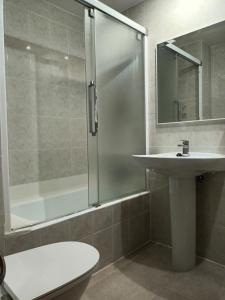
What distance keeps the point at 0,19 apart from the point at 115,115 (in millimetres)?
949

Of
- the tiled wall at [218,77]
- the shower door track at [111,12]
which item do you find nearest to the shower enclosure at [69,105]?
the shower door track at [111,12]

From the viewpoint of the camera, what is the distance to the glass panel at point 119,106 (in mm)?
1713

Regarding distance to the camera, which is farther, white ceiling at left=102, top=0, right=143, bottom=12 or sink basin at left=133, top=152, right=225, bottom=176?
white ceiling at left=102, top=0, right=143, bottom=12

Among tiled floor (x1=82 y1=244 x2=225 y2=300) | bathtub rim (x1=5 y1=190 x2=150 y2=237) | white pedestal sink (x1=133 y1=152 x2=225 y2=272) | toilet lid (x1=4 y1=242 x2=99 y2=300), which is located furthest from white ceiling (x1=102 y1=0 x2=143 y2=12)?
tiled floor (x1=82 y1=244 x2=225 y2=300)

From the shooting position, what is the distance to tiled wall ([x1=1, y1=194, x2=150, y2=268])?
1291mm

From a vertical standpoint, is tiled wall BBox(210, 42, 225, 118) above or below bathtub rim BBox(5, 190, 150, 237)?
above

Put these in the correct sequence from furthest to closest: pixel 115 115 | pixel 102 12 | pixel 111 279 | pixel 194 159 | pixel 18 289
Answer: pixel 115 115, pixel 102 12, pixel 111 279, pixel 194 159, pixel 18 289

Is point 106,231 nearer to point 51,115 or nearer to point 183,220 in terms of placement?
point 183,220

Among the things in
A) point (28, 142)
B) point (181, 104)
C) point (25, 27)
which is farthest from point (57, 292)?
point (25, 27)

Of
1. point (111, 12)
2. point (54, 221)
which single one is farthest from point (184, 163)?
point (111, 12)

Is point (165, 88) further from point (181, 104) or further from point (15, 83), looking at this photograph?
point (15, 83)

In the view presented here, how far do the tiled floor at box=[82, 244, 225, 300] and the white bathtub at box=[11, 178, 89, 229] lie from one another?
542 mm

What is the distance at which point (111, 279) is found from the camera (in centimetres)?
159

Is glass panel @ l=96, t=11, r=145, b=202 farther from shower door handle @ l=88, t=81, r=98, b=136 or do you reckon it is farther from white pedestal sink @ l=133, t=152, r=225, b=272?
white pedestal sink @ l=133, t=152, r=225, b=272
